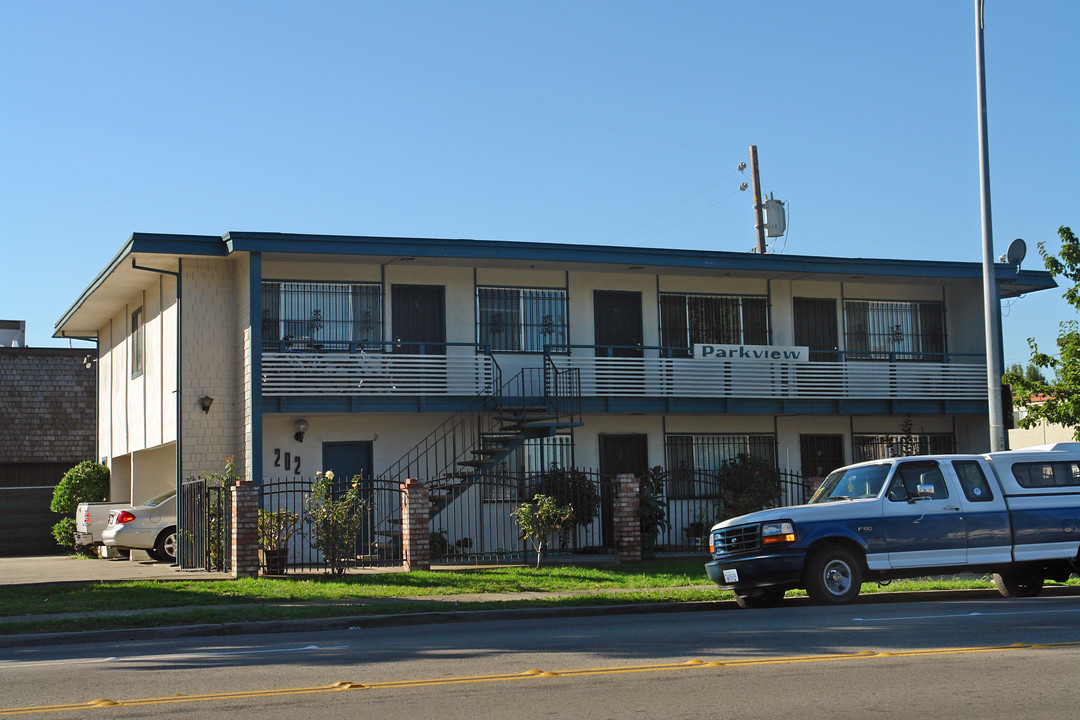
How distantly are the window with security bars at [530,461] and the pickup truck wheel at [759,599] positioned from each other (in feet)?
27.6

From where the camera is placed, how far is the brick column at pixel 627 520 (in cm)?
2055

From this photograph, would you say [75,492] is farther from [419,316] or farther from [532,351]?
[532,351]

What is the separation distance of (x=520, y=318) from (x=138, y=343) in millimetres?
8730

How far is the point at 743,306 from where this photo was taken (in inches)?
1041

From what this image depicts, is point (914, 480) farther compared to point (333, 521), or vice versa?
point (333, 521)

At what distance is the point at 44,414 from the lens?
31484mm

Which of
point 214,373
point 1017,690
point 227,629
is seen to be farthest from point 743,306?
point 1017,690

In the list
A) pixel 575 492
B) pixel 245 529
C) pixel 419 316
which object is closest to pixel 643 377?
pixel 575 492

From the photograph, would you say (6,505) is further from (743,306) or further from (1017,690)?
(1017,690)

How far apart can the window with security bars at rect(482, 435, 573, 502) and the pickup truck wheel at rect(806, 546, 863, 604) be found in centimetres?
960

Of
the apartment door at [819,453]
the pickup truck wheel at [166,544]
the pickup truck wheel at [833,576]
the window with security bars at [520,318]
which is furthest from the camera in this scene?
the apartment door at [819,453]

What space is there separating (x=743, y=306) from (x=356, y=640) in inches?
648

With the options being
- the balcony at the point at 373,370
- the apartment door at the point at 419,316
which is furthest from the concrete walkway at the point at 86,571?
the apartment door at the point at 419,316

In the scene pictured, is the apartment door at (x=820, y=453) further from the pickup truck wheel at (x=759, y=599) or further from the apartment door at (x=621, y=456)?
the pickup truck wheel at (x=759, y=599)
